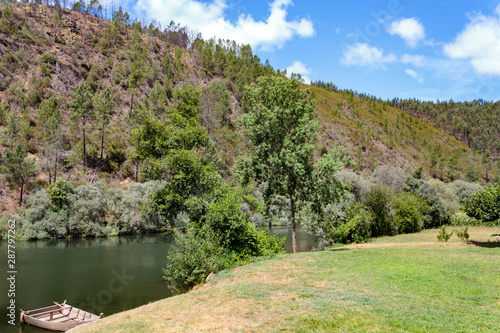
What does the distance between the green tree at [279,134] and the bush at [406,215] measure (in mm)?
19932

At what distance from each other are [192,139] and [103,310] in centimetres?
1344

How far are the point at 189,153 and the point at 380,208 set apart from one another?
2341cm

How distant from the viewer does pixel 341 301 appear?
9.91 m

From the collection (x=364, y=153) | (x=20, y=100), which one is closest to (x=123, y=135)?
(x=20, y=100)

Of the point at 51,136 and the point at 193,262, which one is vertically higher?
the point at 51,136

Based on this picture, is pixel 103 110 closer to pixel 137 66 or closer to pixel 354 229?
pixel 137 66

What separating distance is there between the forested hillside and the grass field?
13.7 metres

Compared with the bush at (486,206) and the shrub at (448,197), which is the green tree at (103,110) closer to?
the shrub at (448,197)

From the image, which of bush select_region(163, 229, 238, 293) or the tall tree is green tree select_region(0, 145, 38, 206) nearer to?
the tall tree

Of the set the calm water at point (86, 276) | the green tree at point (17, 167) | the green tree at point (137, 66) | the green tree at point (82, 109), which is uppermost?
the green tree at point (137, 66)

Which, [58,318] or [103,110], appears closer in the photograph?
[58,318]

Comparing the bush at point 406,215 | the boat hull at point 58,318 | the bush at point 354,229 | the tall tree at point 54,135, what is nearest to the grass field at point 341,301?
the boat hull at point 58,318

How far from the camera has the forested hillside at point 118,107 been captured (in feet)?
218

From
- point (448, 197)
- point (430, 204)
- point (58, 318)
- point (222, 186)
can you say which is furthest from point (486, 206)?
point (448, 197)
